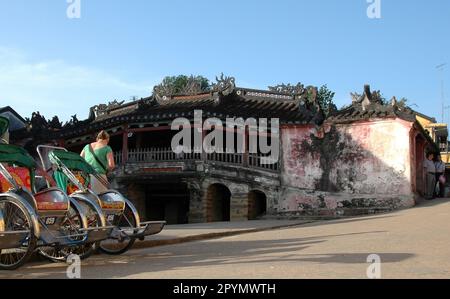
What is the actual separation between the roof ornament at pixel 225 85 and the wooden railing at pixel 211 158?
3920 mm

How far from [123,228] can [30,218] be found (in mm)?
2019

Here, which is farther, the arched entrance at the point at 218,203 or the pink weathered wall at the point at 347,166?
the arched entrance at the point at 218,203

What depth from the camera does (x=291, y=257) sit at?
7.24 m

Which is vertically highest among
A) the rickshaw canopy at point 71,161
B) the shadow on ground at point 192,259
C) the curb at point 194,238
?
the rickshaw canopy at point 71,161

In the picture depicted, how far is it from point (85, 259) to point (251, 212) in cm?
1216

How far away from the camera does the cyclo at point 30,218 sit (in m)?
6.09

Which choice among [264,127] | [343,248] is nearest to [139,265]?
[343,248]

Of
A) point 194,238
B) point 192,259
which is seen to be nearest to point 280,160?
point 194,238

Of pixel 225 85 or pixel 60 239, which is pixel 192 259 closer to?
pixel 60 239

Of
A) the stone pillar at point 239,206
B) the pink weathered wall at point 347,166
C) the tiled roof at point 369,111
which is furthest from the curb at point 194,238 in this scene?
the tiled roof at point 369,111

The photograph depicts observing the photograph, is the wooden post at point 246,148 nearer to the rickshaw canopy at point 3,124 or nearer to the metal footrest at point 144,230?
the metal footrest at point 144,230

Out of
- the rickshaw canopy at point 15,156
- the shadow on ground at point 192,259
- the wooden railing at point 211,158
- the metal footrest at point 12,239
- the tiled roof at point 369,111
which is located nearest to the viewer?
the metal footrest at point 12,239

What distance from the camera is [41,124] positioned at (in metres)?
25.2
